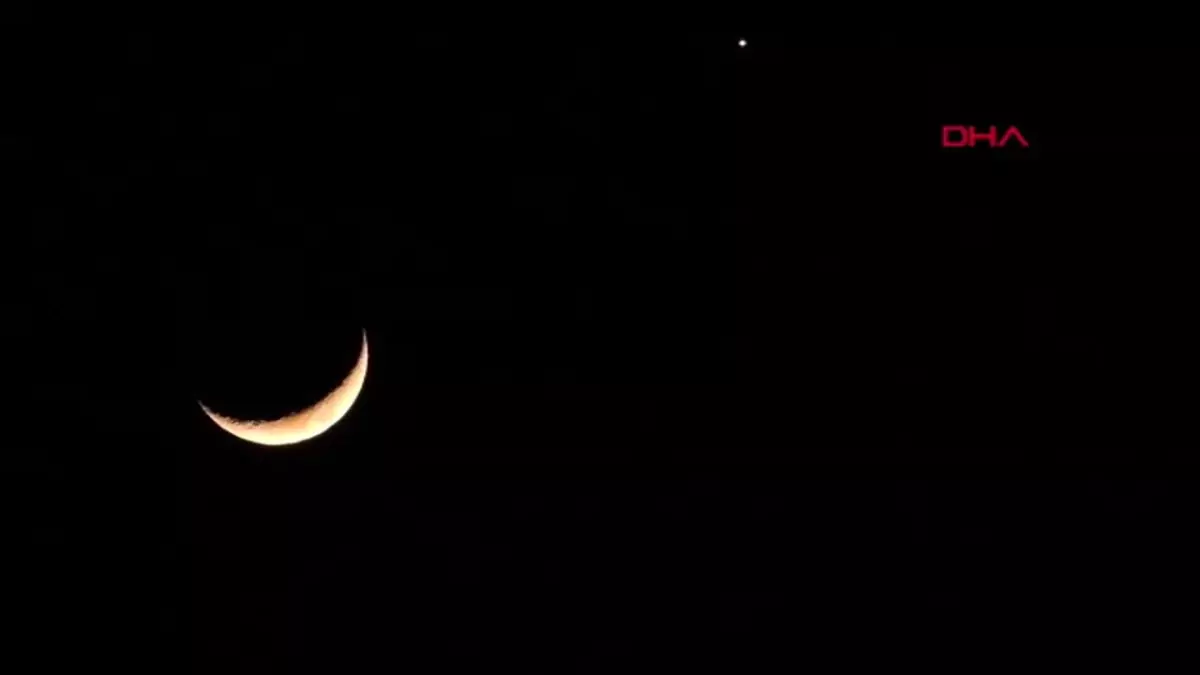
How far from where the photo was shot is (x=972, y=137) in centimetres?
238

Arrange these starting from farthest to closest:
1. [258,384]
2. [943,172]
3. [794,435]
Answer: [794,435] → [943,172] → [258,384]

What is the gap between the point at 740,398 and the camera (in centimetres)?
255

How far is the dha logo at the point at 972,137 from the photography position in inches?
93.2

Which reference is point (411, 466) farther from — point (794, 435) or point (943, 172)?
point (943, 172)

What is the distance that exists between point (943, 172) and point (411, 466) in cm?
149

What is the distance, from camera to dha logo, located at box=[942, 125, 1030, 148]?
2.37 m

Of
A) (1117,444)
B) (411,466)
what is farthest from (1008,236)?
(411,466)

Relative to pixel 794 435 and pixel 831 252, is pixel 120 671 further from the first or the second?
pixel 831 252

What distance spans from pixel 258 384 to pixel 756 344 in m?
1.16

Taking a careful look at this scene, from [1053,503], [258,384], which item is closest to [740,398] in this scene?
[1053,503]

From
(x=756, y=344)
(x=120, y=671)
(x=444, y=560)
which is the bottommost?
(x=120, y=671)

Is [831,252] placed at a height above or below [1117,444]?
above

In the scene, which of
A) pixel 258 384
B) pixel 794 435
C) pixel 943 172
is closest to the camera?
pixel 258 384

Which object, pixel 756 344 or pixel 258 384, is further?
pixel 756 344
